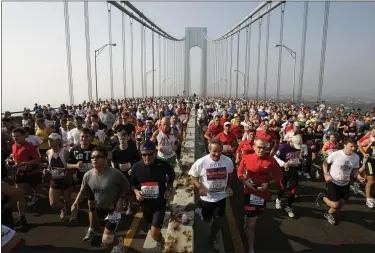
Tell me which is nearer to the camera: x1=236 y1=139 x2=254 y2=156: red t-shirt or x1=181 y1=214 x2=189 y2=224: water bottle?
x1=181 y1=214 x2=189 y2=224: water bottle

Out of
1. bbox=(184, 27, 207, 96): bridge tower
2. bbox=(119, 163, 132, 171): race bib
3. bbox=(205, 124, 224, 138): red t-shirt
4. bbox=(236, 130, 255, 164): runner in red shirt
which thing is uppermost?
bbox=(184, 27, 207, 96): bridge tower

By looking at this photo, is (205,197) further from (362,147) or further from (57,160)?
(362,147)

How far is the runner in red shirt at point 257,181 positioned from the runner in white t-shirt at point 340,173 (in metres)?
1.60

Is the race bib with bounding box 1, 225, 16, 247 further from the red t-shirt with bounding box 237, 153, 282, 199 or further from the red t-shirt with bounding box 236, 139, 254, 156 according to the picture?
the red t-shirt with bounding box 236, 139, 254, 156

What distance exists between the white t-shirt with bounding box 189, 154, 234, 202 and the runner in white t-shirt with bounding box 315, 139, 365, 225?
2503 millimetres

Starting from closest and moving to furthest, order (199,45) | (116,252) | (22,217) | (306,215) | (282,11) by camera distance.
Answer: (116,252) → (22,217) → (306,215) → (282,11) → (199,45)

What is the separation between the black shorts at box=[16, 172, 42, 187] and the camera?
562cm

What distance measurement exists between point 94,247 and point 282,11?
169ft

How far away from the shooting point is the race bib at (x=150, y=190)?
4.15 metres

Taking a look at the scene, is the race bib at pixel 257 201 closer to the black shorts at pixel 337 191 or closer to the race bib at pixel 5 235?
the black shorts at pixel 337 191

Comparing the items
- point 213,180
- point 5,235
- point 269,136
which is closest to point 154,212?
point 213,180

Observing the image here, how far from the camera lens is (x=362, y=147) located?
704 cm

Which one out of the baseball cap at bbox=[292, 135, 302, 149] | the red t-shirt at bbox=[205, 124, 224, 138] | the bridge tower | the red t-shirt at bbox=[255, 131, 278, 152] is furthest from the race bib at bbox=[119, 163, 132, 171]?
the bridge tower

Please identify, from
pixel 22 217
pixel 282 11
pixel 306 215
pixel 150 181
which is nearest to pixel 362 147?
pixel 306 215
